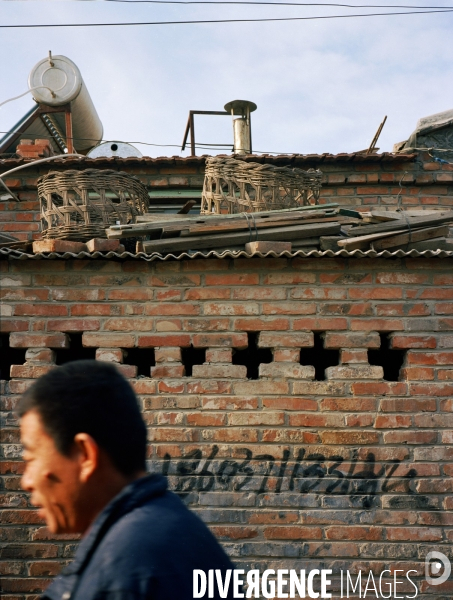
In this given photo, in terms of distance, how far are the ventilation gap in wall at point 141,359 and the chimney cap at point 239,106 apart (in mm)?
5795

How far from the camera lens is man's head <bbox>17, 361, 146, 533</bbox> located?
157 cm

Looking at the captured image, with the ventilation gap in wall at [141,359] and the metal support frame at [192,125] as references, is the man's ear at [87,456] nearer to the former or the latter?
the ventilation gap in wall at [141,359]

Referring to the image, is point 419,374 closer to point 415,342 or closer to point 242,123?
point 415,342

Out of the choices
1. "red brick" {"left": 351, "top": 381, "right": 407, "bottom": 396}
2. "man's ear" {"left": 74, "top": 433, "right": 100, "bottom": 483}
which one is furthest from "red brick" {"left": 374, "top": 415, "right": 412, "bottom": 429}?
"man's ear" {"left": 74, "top": 433, "right": 100, "bottom": 483}

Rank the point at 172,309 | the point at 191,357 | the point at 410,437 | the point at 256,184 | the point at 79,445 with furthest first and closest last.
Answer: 1. the point at 256,184
2. the point at 191,357
3. the point at 172,309
4. the point at 410,437
5. the point at 79,445

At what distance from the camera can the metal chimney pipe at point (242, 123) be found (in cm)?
Answer: 930

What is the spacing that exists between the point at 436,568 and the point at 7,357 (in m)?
3.16

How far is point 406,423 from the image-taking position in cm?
425

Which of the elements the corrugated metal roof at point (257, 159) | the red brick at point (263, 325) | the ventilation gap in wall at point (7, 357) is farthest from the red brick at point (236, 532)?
the corrugated metal roof at point (257, 159)

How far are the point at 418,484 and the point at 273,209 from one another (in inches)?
88.3

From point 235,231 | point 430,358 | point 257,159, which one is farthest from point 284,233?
point 257,159

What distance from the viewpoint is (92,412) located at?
61.9 inches

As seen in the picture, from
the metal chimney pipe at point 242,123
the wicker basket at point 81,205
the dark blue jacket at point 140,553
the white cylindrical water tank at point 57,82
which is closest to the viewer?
the dark blue jacket at point 140,553

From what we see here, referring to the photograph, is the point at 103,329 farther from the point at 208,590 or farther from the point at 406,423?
the point at 208,590
